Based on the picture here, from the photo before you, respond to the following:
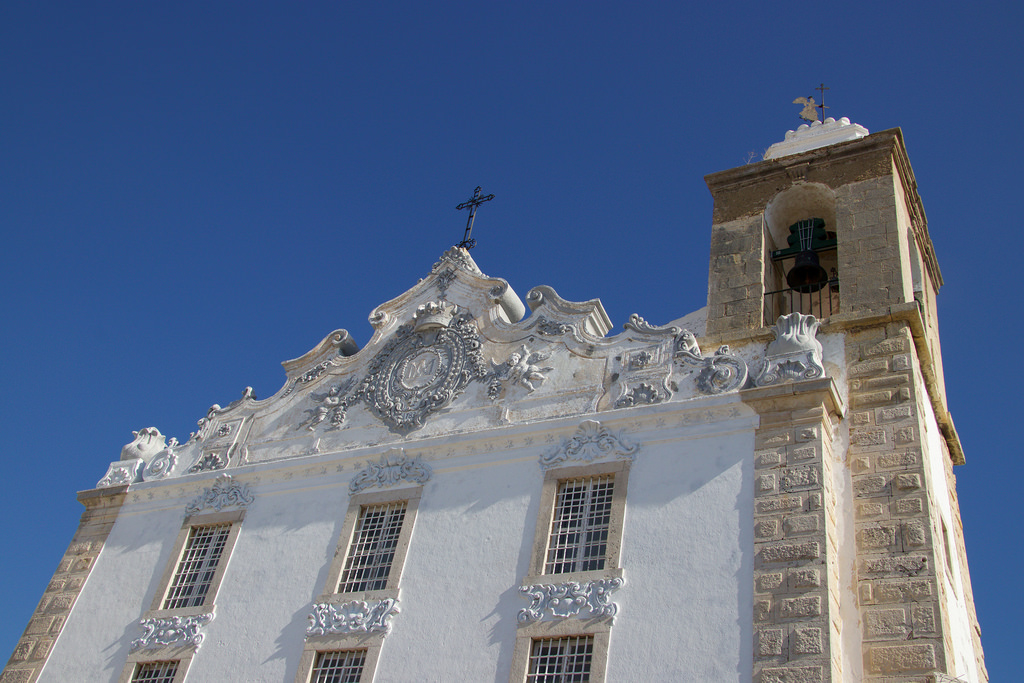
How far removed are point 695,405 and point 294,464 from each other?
5.63 m

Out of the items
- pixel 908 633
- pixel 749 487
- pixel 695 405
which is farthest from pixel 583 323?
pixel 908 633

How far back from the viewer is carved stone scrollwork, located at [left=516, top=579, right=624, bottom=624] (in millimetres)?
10508

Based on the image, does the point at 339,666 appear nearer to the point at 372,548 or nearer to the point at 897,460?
the point at 372,548

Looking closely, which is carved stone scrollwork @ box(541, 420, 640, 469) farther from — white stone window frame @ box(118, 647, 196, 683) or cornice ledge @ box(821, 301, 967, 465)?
white stone window frame @ box(118, 647, 196, 683)

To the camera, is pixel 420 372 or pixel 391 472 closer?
pixel 391 472

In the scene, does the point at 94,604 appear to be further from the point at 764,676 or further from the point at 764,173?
the point at 764,173

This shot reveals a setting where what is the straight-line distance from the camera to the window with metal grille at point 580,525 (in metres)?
11.1

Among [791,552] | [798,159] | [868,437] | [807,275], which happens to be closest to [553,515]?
[791,552]

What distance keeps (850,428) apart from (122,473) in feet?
35.0

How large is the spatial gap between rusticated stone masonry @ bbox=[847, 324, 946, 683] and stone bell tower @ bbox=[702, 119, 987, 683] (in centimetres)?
1

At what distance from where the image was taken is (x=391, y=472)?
13039 millimetres

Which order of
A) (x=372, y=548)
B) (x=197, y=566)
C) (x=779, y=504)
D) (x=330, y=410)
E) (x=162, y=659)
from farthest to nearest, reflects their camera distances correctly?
(x=330, y=410) < (x=197, y=566) < (x=162, y=659) < (x=372, y=548) < (x=779, y=504)

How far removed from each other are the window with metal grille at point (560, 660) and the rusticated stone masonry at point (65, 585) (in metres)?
7.30

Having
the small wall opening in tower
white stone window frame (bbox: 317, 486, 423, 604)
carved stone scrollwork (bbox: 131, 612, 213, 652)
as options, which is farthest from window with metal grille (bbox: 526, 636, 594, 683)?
the small wall opening in tower
